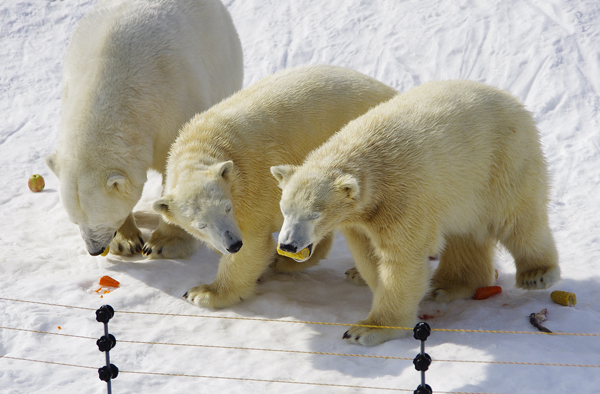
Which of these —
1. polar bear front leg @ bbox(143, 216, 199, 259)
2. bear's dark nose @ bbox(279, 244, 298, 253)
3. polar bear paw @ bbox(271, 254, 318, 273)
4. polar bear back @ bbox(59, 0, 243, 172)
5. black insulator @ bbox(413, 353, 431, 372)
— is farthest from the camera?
polar bear front leg @ bbox(143, 216, 199, 259)

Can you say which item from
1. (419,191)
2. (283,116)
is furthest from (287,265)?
(419,191)

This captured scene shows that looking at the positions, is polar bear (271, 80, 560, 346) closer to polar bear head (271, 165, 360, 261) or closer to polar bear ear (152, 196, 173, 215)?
polar bear head (271, 165, 360, 261)

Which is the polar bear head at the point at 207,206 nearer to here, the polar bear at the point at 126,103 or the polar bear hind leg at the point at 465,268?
the polar bear at the point at 126,103

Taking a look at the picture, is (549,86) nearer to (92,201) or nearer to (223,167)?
(223,167)

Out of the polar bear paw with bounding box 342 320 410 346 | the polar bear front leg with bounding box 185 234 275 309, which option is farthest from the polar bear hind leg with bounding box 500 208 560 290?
the polar bear front leg with bounding box 185 234 275 309

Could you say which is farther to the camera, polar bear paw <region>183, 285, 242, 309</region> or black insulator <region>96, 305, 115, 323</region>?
polar bear paw <region>183, 285, 242, 309</region>

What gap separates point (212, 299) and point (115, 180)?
133 centimetres

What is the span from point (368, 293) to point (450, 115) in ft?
5.92

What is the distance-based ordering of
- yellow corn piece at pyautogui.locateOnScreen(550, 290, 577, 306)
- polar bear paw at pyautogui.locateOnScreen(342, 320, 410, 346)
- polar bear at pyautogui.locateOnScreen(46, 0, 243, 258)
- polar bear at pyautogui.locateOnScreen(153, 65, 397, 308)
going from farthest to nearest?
polar bear at pyautogui.locateOnScreen(46, 0, 243, 258) < yellow corn piece at pyautogui.locateOnScreen(550, 290, 577, 306) < polar bear at pyautogui.locateOnScreen(153, 65, 397, 308) < polar bear paw at pyautogui.locateOnScreen(342, 320, 410, 346)

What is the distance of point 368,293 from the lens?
5398 millimetres

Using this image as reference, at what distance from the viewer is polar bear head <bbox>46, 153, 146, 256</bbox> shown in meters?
5.19

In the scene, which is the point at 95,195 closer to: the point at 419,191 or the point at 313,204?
the point at 313,204

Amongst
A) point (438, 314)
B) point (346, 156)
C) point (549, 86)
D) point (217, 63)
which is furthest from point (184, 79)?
point (549, 86)

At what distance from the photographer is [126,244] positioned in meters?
6.15
